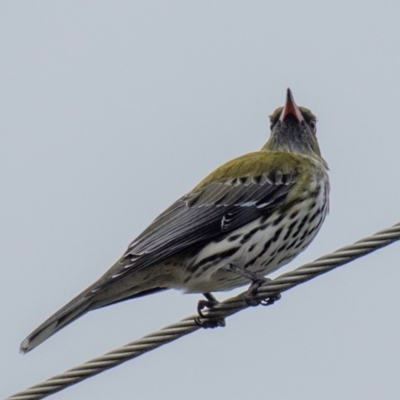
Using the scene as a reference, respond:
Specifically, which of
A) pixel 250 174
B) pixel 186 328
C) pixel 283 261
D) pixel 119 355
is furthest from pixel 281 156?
pixel 119 355

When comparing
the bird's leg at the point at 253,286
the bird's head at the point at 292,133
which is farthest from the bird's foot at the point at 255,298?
the bird's head at the point at 292,133

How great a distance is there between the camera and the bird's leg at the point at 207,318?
8.47m

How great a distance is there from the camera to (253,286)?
8.49 meters

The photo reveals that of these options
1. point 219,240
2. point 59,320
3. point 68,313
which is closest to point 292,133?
point 219,240

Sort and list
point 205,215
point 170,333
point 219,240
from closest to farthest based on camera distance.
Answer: point 170,333 → point 219,240 → point 205,215

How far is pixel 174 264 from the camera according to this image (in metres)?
9.13

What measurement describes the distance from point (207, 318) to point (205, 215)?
1213 millimetres

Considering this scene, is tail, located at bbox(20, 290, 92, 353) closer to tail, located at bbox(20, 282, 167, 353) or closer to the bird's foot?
tail, located at bbox(20, 282, 167, 353)

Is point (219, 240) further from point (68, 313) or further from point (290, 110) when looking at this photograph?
point (290, 110)

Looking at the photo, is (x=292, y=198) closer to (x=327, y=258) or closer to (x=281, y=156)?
A: (x=281, y=156)

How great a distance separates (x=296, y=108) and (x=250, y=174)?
1.38 m

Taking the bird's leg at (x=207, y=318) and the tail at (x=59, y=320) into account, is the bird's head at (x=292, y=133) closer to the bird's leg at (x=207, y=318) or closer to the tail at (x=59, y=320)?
the bird's leg at (x=207, y=318)

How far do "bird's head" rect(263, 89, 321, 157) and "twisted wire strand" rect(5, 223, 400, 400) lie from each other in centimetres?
371

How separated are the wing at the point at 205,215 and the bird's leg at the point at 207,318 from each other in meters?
0.50
